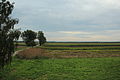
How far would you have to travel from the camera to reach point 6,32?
19375mm

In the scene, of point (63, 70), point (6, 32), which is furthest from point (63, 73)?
point (6, 32)

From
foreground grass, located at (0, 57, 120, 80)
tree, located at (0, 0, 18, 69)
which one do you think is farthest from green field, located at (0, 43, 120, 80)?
tree, located at (0, 0, 18, 69)

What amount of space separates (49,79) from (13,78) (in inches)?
156

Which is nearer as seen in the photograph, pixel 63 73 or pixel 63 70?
pixel 63 73

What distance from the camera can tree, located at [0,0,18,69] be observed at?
61.9ft

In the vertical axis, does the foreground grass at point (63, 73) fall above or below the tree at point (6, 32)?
below

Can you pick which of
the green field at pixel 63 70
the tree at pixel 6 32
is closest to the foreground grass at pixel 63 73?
the green field at pixel 63 70

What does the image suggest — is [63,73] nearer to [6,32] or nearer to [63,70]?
[63,70]

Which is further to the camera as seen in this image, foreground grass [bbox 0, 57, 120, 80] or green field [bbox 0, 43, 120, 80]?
green field [bbox 0, 43, 120, 80]

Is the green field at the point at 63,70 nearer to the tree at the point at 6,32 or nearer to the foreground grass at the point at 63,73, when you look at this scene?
the foreground grass at the point at 63,73

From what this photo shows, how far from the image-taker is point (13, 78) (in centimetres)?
2111

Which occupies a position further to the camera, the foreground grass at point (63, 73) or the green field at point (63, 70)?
the green field at point (63, 70)

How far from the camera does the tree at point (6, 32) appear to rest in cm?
1888

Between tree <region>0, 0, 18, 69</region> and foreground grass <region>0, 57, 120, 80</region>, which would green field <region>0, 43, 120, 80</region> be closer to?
foreground grass <region>0, 57, 120, 80</region>
